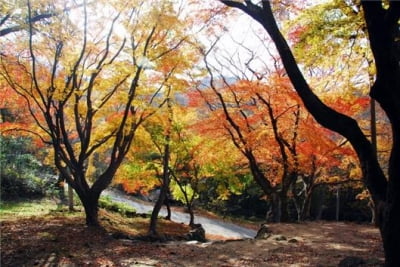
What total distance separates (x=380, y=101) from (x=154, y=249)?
18.2ft

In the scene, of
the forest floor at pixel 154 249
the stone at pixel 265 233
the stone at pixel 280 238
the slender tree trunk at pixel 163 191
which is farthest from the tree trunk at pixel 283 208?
the slender tree trunk at pixel 163 191

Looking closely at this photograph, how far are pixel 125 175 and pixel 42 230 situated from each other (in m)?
7.81

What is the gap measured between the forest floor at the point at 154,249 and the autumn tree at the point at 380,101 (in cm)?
150

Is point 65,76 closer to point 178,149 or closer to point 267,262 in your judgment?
point 178,149

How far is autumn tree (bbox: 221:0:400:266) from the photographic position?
3.98 meters

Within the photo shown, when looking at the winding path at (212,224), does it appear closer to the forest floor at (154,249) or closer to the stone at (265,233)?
the stone at (265,233)

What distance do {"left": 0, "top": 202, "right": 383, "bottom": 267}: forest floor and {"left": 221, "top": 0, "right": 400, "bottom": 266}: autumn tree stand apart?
1.50m

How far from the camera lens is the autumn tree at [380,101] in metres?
3.98

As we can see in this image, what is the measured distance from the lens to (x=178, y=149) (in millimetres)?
15195

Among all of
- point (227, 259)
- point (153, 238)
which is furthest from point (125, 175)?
point (227, 259)

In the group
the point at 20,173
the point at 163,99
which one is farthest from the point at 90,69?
the point at 20,173

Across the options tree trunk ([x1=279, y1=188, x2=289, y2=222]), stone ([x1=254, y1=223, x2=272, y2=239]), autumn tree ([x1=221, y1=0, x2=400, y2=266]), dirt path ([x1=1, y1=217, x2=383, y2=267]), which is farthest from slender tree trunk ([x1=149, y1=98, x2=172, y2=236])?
autumn tree ([x1=221, y1=0, x2=400, y2=266])

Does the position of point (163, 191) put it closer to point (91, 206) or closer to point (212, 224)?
point (91, 206)

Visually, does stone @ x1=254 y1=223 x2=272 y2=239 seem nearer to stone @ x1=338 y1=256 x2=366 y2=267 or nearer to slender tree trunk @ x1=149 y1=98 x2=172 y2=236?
slender tree trunk @ x1=149 y1=98 x2=172 y2=236
